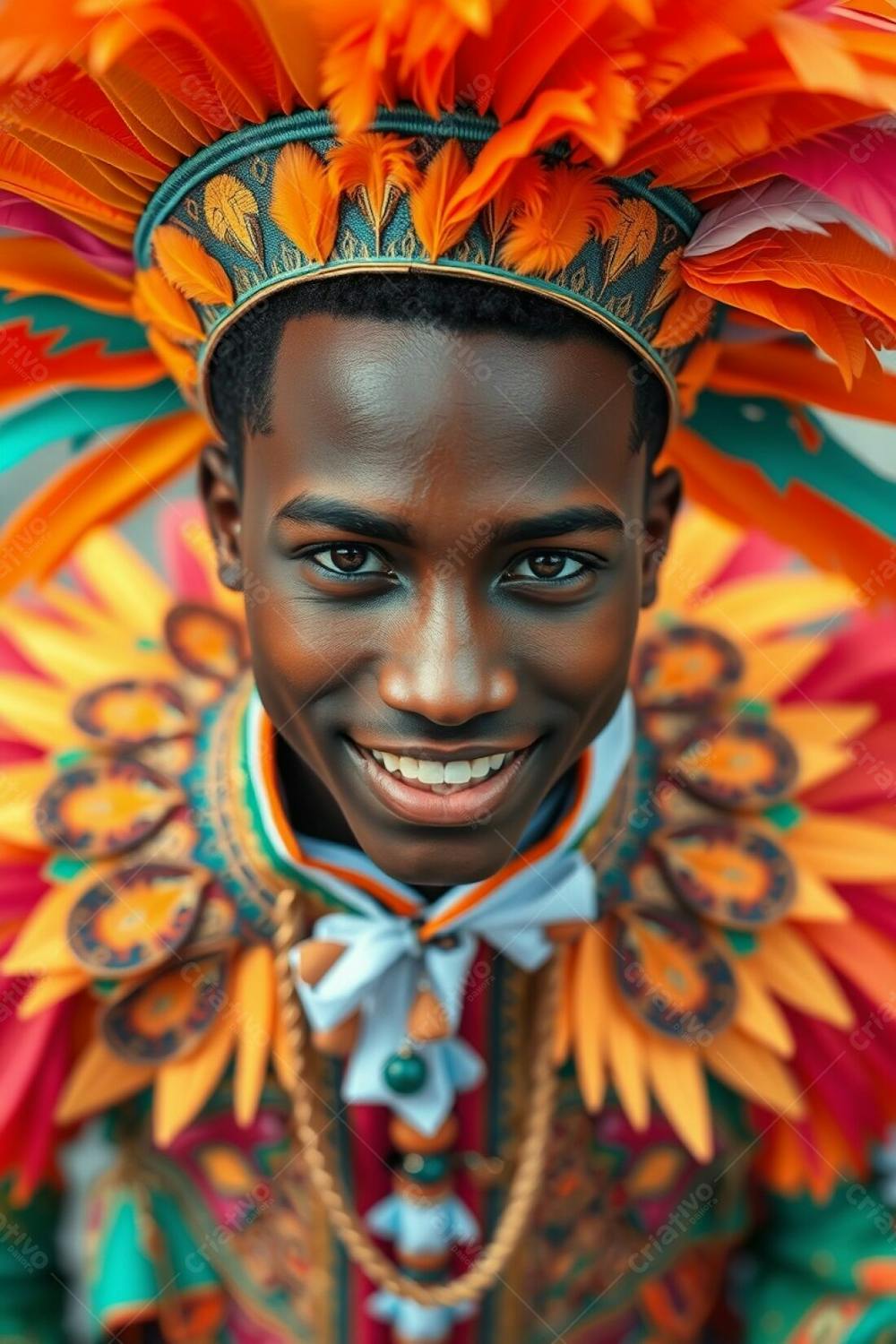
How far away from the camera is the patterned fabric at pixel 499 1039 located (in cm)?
140

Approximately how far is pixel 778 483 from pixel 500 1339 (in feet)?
2.77

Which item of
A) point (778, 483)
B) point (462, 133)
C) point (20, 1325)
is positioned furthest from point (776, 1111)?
point (462, 133)

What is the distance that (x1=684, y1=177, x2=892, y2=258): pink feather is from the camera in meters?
1.08

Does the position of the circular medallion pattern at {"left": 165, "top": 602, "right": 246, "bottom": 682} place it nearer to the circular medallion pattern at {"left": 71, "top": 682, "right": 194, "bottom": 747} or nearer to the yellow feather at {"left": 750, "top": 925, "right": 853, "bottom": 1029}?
the circular medallion pattern at {"left": 71, "top": 682, "right": 194, "bottom": 747}

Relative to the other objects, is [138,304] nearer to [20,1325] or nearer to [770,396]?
[770,396]

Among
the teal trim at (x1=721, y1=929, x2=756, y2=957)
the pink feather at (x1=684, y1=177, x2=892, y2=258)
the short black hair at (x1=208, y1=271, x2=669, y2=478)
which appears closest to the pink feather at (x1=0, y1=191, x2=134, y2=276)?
the short black hair at (x1=208, y1=271, x2=669, y2=478)

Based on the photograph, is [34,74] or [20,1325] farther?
[20,1325]

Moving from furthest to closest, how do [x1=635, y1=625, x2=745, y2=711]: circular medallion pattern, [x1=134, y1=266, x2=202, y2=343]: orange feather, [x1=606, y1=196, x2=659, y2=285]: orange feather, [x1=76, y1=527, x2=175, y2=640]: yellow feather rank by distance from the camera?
1. [x1=76, y1=527, x2=175, y2=640]: yellow feather
2. [x1=635, y1=625, x2=745, y2=711]: circular medallion pattern
3. [x1=134, y1=266, x2=202, y2=343]: orange feather
4. [x1=606, y1=196, x2=659, y2=285]: orange feather

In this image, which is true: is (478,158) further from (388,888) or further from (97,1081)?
(97,1081)

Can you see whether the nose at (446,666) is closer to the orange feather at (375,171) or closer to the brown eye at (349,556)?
the brown eye at (349,556)

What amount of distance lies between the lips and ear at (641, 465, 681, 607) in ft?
0.75

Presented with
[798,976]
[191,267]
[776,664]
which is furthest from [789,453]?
[191,267]

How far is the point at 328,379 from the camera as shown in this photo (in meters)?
1.09

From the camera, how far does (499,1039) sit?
1423 millimetres
